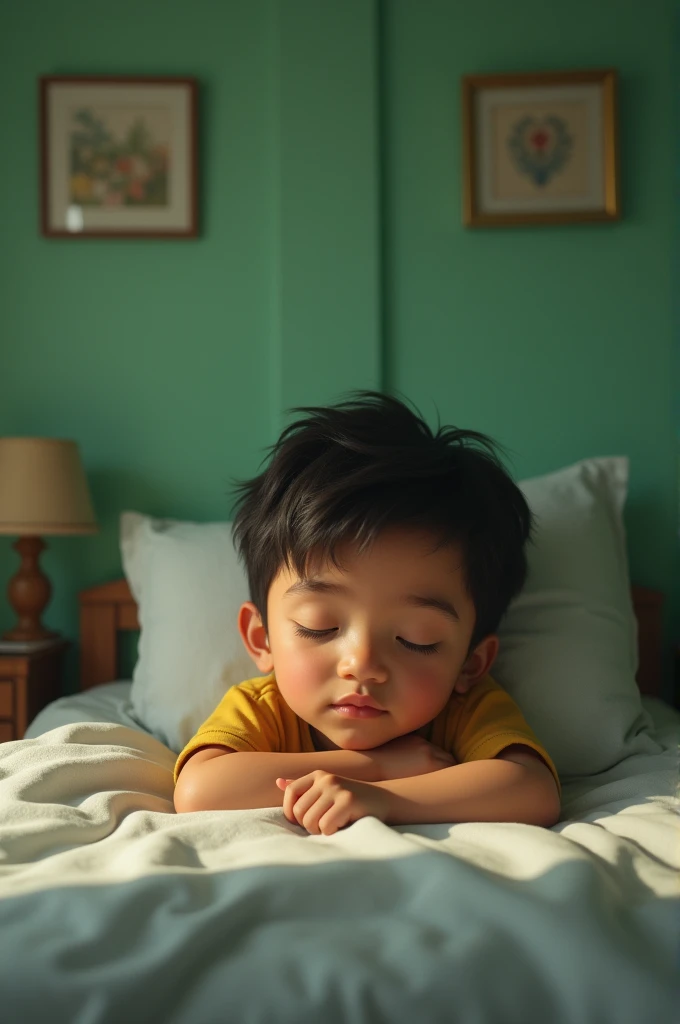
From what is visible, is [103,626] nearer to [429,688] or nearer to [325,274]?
[325,274]

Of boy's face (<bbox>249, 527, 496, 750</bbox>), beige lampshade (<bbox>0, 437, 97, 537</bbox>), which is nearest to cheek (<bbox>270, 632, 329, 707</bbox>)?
boy's face (<bbox>249, 527, 496, 750</bbox>)

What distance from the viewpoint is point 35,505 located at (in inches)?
77.4

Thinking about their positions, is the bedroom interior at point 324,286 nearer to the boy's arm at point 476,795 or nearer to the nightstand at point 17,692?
the nightstand at point 17,692

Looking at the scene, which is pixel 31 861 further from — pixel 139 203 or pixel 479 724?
pixel 139 203

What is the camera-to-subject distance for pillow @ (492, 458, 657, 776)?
4.64 ft

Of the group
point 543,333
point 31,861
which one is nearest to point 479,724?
point 31,861

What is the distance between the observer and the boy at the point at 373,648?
1.05 meters

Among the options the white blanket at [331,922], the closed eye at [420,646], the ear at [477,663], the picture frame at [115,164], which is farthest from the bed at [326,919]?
the picture frame at [115,164]

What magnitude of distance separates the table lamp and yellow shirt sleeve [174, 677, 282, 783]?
873 mm

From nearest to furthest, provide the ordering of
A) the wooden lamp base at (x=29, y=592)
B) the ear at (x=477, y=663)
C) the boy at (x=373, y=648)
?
the boy at (x=373, y=648) → the ear at (x=477, y=663) → the wooden lamp base at (x=29, y=592)

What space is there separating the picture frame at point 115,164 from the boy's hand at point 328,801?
5.41 feet

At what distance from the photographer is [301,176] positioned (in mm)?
2195

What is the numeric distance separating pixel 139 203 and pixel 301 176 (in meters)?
0.43

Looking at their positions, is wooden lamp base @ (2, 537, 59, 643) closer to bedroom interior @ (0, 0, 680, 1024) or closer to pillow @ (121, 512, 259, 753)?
bedroom interior @ (0, 0, 680, 1024)
